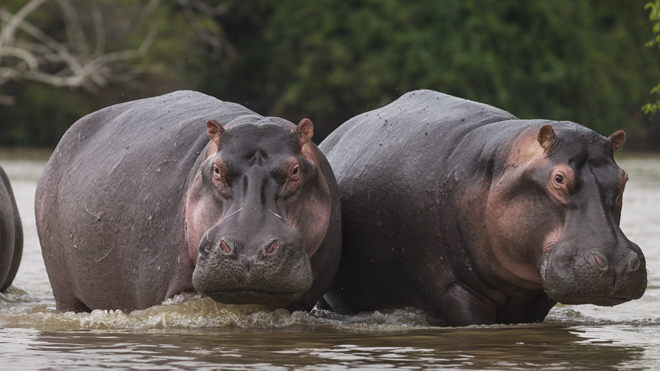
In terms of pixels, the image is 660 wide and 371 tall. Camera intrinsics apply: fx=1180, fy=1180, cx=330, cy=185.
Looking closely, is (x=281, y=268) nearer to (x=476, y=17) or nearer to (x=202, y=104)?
(x=202, y=104)

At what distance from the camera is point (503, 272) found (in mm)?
6289

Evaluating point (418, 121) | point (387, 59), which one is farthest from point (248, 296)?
point (387, 59)

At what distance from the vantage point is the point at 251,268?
5.42 meters

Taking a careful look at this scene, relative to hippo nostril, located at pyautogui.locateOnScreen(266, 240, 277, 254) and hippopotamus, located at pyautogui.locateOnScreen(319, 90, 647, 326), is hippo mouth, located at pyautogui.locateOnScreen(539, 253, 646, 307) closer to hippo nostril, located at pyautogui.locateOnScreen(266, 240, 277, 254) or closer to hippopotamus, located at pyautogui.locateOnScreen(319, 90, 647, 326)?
hippopotamus, located at pyautogui.locateOnScreen(319, 90, 647, 326)

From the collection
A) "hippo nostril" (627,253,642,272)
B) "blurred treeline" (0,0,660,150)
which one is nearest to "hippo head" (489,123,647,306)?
"hippo nostril" (627,253,642,272)

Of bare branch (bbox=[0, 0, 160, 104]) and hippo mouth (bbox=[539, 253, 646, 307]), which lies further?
bare branch (bbox=[0, 0, 160, 104])

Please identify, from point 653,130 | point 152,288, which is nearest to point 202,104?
point 152,288

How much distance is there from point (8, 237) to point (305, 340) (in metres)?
3.34

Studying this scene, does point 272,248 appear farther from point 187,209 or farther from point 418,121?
point 418,121

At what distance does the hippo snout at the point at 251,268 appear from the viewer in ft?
17.8

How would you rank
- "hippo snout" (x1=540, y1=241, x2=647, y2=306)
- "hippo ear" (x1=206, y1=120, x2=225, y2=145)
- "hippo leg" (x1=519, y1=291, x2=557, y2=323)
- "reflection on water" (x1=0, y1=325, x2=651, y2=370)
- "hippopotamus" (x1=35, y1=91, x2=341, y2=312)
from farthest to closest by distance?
"hippo leg" (x1=519, y1=291, x2=557, y2=323), "hippo ear" (x1=206, y1=120, x2=225, y2=145), "hippo snout" (x1=540, y1=241, x2=647, y2=306), "hippopotamus" (x1=35, y1=91, x2=341, y2=312), "reflection on water" (x1=0, y1=325, x2=651, y2=370)

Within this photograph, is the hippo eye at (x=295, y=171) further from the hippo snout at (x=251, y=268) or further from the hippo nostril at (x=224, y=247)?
the hippo nostril at (x=224, y=247)

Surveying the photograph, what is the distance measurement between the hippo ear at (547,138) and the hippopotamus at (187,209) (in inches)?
45.3

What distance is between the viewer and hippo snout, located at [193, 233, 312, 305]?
214 inches
